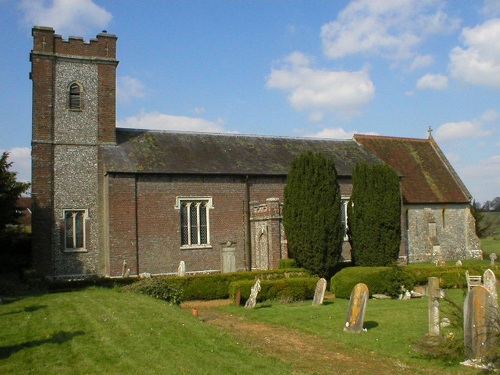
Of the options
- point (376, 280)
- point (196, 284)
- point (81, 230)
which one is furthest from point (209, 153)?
point (376, 280)

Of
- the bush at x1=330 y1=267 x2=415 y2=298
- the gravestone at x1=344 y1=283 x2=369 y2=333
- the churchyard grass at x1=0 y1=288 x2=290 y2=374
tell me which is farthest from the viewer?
the bush at x1=330 y1=267 x2=415 y2=298

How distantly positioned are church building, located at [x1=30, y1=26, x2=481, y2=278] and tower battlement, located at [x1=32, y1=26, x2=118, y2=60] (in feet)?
0.16

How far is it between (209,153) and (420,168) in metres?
16.5

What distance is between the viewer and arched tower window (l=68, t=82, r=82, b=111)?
27.8 meters

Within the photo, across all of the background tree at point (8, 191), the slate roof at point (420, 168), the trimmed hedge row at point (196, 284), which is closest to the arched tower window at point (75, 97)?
the background tree at point (8, 191)

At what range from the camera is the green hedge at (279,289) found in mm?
19709

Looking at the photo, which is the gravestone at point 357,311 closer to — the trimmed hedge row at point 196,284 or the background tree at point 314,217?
the trimmed hedge row at point 196,284

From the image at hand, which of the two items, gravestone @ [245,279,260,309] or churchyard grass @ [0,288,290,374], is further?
gravestone @ [245,279,260,309]

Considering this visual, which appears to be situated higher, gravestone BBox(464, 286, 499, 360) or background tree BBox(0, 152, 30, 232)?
background tree BBox(0, 152, 30, 232)

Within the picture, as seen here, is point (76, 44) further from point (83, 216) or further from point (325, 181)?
point (325, 181)

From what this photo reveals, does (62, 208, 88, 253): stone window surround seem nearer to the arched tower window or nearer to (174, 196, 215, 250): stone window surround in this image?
(174, 196, 215, 250): stone window surround

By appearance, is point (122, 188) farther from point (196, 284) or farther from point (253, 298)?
point (253, 298)

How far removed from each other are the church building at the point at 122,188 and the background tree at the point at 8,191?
1953 mm

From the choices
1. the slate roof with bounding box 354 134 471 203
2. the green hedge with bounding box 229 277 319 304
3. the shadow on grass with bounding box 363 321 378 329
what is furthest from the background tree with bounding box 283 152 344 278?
the slate roof with bounding box 354 134 471 203
